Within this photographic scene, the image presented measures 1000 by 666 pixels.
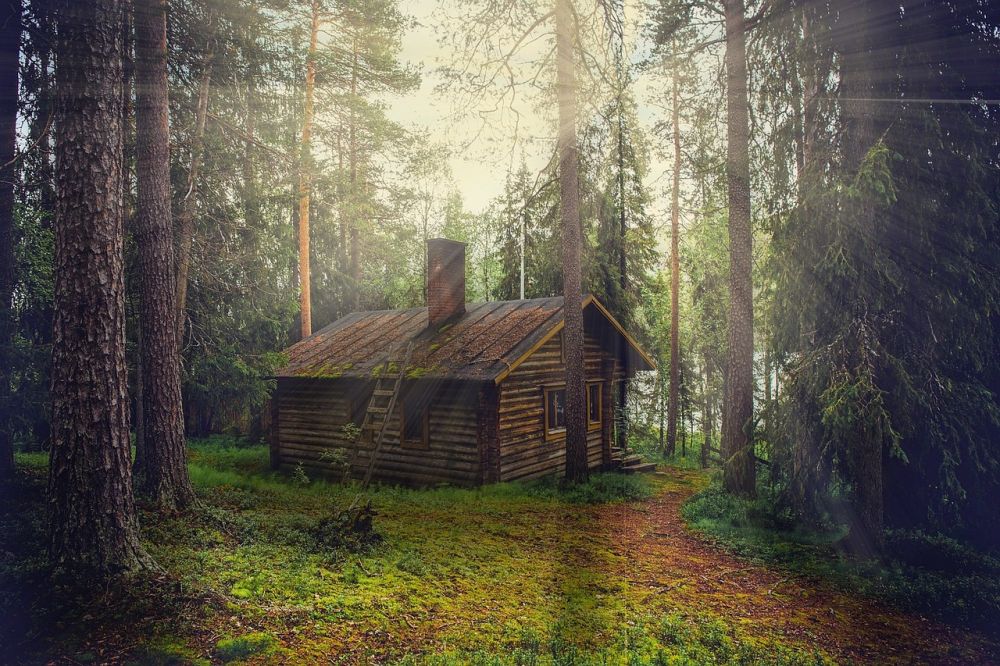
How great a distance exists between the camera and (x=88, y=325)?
5.34m

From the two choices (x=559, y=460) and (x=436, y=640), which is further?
(x=559, y=460)

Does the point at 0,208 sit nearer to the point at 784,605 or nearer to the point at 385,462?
the point at 385,462

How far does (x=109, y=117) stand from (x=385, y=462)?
446 inches

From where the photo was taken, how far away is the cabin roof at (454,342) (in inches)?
549

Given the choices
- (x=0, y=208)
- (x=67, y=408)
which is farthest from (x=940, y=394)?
(x=0, y=208)

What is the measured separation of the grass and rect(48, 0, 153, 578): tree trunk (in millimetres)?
8414

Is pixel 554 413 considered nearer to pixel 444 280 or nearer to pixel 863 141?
pixel 444 280

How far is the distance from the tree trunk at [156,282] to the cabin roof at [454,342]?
5.27 m

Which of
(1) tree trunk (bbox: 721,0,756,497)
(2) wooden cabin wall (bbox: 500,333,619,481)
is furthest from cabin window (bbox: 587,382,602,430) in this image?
(1) tree trunk (bbox: 721,0,756,497)

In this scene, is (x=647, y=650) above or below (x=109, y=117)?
below

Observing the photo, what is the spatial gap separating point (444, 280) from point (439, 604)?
38.0ft

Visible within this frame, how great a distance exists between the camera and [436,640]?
18.2 ft

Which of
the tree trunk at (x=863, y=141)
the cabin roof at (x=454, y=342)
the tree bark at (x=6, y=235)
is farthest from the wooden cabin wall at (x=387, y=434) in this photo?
the tree trunk at (x=863, y=141)

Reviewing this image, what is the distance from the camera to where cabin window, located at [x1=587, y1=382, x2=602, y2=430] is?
57.6 ft
